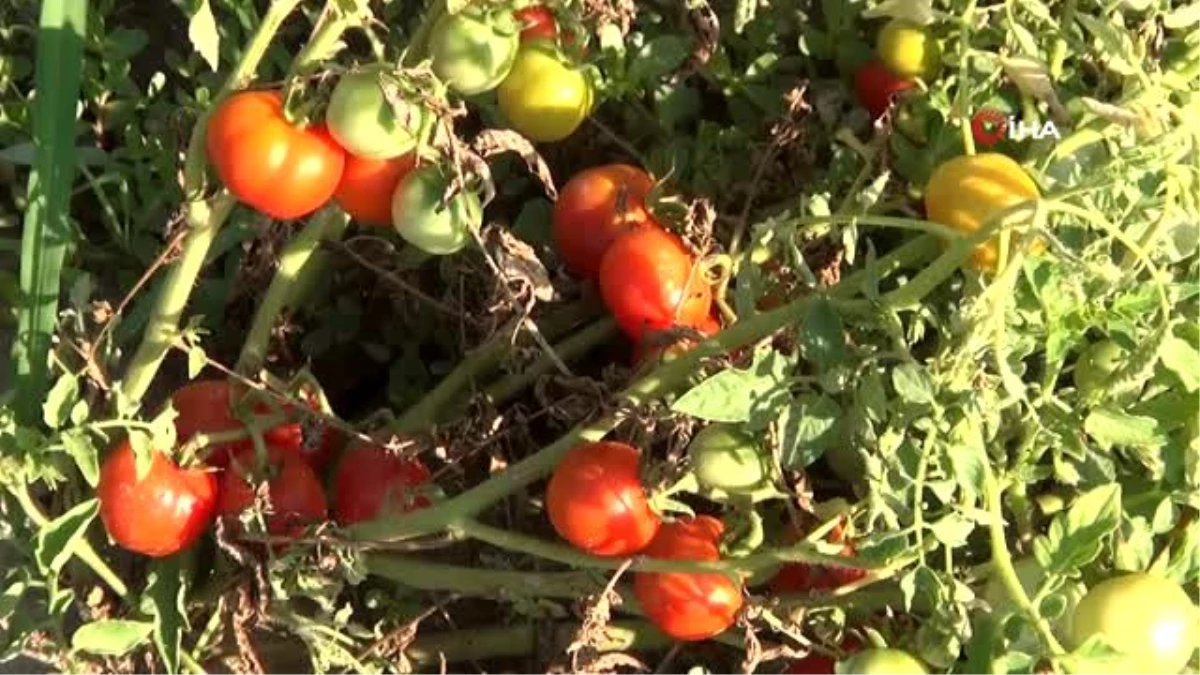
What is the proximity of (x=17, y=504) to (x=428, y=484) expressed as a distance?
0.30 metres

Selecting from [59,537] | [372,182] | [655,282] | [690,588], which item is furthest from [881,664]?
[59,537]

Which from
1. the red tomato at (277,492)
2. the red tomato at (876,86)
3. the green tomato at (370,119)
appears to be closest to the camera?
the green tomato at (370,119)

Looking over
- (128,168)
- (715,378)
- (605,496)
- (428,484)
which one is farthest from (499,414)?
(128,168)

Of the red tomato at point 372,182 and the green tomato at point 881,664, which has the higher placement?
the red tomato at point 372,182

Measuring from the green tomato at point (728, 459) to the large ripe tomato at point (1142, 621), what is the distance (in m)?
0.21

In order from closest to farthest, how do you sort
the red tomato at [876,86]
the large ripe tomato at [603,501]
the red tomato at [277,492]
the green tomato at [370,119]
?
the green tomato at [370,119], the large ripe tomato at [603,501], the red tomato at [277,492], the red tomato at [876,86]

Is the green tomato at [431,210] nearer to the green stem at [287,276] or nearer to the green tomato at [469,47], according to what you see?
the green tomato at [469,47]

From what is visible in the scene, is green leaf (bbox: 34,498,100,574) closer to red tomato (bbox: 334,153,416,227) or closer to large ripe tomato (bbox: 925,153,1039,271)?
red tomato (bbox: 334,153,416,227)

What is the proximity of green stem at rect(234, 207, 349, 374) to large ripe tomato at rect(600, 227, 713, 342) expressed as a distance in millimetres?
200

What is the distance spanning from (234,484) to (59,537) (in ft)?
0.40

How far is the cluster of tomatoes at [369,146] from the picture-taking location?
3.18ft

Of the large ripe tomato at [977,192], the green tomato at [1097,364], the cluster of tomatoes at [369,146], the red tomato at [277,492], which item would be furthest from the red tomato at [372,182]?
the green tomato at [1097,364]

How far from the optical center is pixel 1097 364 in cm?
105

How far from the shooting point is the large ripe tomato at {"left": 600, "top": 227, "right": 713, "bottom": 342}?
1134mm
